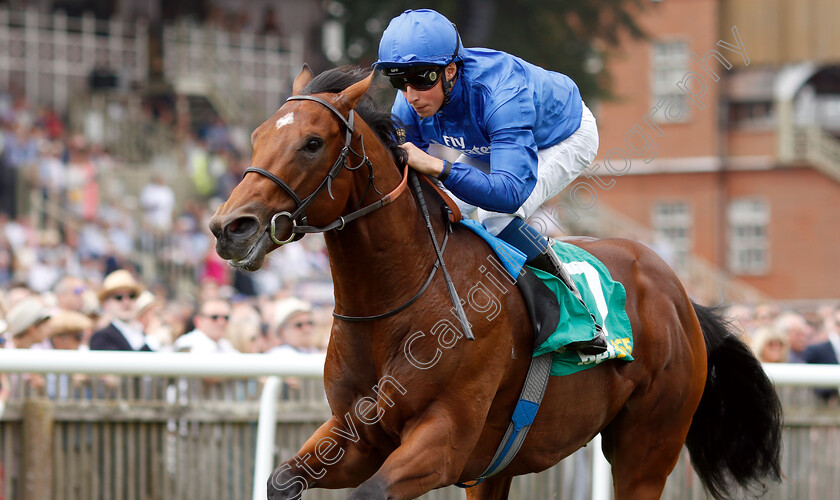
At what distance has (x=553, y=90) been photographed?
4.04 metres

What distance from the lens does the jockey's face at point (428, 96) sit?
3662 mm

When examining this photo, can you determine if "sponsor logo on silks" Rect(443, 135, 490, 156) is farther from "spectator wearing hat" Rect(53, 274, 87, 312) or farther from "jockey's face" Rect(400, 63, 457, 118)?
"spectator wearing hat" Rect(53, 274, 87, 312)

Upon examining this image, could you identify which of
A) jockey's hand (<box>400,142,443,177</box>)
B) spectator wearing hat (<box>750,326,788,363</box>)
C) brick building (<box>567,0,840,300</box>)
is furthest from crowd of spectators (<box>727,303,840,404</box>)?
brick building (<box>567,0,840,300</box>)

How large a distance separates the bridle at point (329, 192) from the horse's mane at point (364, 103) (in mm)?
96

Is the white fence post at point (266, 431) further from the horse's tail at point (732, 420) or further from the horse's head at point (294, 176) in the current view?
the horse's tail at point (732, 420)

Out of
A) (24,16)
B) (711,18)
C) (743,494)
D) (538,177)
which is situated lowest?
(743,494)

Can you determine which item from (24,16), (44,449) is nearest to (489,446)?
(44,449)

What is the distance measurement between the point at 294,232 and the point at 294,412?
2.36m

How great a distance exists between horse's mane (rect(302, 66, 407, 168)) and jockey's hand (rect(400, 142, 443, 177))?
0.10 ft

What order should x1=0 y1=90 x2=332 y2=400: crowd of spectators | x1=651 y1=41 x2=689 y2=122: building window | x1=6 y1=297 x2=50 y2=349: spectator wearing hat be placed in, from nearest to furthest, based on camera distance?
1. x1=6 y1=297 x2=50 y2=349: spectator wearing hat
2. x1=0 y1=90 x2=332 y2=400: crowd of spectators
3. x1=651 y1=41 x2=689 y2=122: building window

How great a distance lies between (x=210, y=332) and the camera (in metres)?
6.38

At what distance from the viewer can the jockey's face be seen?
366cm

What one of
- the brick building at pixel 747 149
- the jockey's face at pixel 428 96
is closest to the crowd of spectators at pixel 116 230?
the jockey's face at pixel 428 96

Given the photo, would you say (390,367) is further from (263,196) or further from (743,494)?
(743,494)
